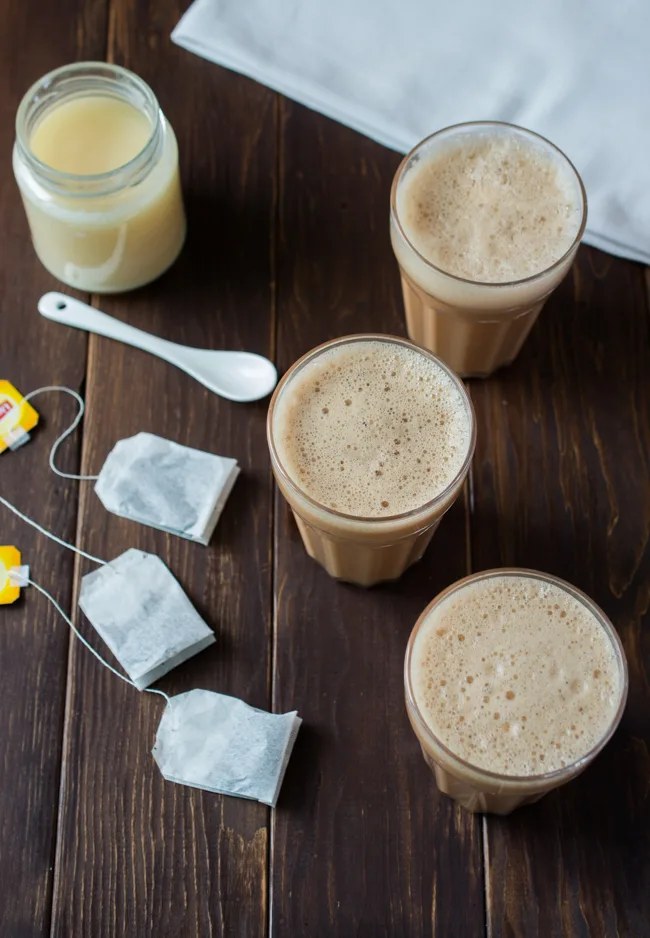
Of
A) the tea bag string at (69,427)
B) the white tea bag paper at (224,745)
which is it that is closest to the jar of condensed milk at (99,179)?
the tea bag string at (69,427)

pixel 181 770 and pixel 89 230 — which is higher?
pixel 89 230

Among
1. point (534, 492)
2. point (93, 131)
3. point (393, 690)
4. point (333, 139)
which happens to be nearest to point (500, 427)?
point (534, 492)

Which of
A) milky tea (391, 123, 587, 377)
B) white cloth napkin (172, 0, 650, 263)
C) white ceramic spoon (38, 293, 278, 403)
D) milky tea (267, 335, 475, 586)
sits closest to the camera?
milky tea (267, 335, 475, 586)

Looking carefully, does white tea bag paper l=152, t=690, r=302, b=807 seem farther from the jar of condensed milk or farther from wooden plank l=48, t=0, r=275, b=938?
the jar of condensed milk

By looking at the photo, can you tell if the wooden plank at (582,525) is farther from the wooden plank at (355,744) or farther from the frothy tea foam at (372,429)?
the frothy tea foam at (372,429)

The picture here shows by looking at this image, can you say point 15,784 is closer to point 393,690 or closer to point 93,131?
point 393,690

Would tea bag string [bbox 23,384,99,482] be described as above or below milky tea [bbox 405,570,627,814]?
below

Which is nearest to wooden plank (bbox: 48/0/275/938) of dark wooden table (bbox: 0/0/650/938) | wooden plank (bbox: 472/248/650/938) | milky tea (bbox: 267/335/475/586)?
dark wooden table (bbox: 0/0/650/938)
